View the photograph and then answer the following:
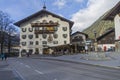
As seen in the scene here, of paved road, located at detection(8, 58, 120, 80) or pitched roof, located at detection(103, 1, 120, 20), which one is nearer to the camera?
paved road, located at detection(8, 58, 120, 80)

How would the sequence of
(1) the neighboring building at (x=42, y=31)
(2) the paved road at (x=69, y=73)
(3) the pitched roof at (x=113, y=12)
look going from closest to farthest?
(2) the paved road at (x=69, y=73)
(3) the pitched roof at (x=113, y=12)
(1) the neighboring building at (x=42, y=31)

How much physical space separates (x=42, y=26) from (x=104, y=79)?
85.2 meters

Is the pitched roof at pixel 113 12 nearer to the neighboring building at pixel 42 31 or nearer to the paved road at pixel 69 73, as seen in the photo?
the paved road at pixel 69 73

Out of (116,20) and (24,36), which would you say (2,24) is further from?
(116,20)

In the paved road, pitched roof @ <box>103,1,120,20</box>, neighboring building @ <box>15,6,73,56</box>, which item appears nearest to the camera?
the paved road

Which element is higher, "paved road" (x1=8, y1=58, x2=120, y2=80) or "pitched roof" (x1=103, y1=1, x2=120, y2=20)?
"pitched roof" (x1=103, y1=1, x2=120, y2=20)

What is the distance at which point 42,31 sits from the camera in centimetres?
10200

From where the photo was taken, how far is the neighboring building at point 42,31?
100438mm

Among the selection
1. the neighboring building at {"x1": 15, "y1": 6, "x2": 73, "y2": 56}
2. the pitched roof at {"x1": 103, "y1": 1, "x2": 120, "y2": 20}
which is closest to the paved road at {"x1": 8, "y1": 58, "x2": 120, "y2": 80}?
the pitched roof at {"x1": 103, "y1": 1, "x2": 120, "y2": 20}

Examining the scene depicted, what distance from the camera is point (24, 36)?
101 m

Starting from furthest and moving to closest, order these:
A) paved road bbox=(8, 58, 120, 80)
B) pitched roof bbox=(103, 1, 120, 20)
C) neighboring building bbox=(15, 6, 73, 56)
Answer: neighboring building bbox=(15, 6, 73, 56)
pitched roof bbox=(103, 1, 120, 20)
paved road bbox=(8, 58, 120, 80)

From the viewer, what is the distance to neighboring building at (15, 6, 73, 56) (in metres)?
100

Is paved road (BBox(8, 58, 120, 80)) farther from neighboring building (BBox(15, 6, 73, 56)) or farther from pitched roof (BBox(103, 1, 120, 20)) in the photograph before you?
neighboring building (BBox(15, 6, 73, 56))

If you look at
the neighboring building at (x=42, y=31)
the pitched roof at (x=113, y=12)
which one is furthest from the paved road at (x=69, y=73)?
the neighboring building at (x=42, y=31)
